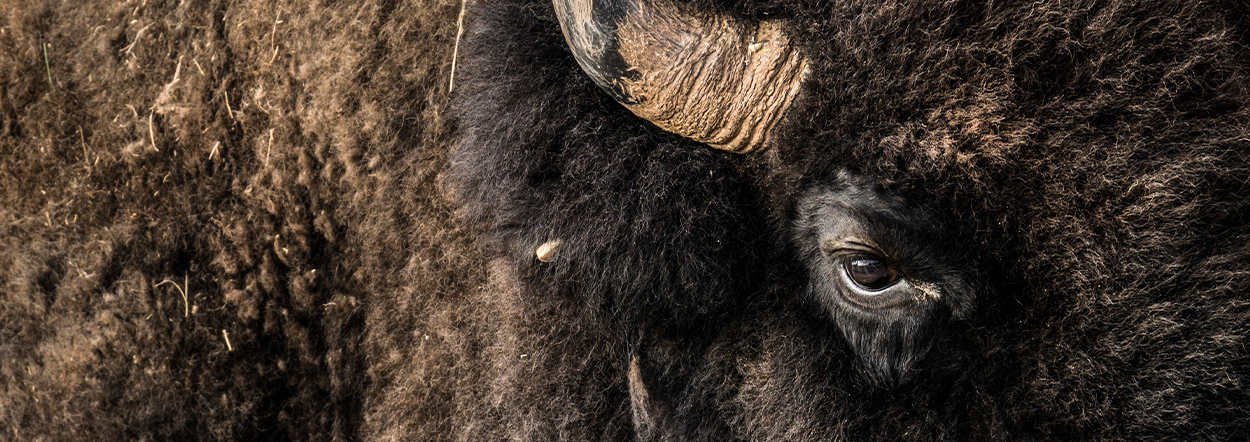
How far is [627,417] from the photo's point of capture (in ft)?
8.77

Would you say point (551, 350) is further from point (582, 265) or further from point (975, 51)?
point (975, 51)

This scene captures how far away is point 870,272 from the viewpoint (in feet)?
6.73

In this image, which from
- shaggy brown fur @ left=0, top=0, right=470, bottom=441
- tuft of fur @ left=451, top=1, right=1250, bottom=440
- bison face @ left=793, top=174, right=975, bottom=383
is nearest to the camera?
tuft of fur @ left=451, top=1, right=1250, bottom=440

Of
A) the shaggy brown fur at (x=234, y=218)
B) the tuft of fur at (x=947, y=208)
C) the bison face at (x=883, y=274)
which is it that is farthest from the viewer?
the shaggy brown fur at (x=234, y=218)

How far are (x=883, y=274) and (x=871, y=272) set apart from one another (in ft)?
0.08

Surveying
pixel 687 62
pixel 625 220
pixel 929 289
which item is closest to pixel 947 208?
pixel 929 289

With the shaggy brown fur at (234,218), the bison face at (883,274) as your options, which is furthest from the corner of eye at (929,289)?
the shaggy brown fur at (234,218)

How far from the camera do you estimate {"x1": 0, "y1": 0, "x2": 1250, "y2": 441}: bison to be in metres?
1.79

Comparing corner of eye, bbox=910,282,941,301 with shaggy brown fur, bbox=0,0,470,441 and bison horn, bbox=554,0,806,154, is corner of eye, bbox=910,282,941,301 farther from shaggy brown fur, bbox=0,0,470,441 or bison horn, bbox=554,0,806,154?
shaggy brown fur, bbox=0,0,470,441

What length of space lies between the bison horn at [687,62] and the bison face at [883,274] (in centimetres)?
27

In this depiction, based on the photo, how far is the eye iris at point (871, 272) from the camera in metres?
2.04

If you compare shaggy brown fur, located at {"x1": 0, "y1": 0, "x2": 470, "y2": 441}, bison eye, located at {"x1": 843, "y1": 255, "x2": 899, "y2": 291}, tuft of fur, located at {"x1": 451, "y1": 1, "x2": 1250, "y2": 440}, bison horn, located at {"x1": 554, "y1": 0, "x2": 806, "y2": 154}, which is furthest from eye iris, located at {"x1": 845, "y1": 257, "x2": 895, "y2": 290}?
shaggy brown fur, located at {"x1": 0, "y1": 0, "x2": 470, "y2": 441}

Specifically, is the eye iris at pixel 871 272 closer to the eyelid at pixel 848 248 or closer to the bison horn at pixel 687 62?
the eyelid at pixel 848 248

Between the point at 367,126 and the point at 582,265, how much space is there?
1.06 m
